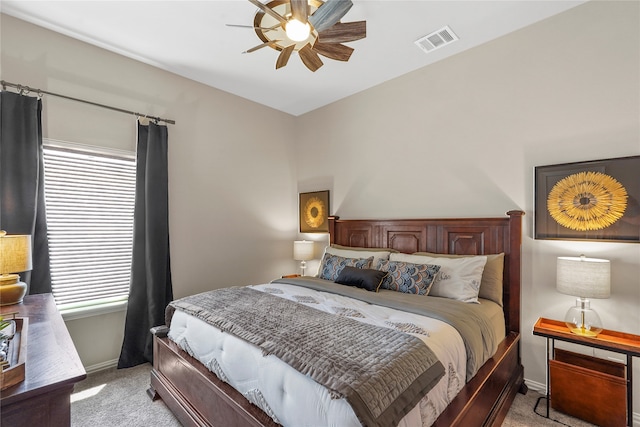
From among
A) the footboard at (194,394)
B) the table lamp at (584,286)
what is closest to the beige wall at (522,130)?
the table lamp at (584,286)

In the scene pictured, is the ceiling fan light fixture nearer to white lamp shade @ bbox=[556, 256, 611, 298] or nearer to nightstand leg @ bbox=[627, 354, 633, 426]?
white lamp shade @ bbox=[556, 256, 611, 298]

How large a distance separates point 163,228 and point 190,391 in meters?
1.76

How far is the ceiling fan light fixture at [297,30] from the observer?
1.83 meters

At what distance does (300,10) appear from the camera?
1.76 m

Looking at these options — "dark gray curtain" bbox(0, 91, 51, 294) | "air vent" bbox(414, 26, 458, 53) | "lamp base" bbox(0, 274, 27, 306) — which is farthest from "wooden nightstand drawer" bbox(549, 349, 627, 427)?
"dark gray curtain" bbox(0, 91, 51, 294)

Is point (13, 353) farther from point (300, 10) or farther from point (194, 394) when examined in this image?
point (300, 10)

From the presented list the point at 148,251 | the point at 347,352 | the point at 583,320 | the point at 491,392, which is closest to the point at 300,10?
the point at 347,352

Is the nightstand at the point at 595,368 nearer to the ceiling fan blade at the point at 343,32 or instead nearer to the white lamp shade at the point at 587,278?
the white lamp shade at the point at 587,278

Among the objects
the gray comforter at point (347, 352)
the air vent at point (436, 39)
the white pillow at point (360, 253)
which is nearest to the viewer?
the gray comforter at point (347, 352)

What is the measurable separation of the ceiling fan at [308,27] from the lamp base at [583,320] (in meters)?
2.51

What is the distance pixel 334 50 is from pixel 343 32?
223 millimetres

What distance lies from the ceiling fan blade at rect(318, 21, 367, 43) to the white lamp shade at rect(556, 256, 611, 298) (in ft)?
7.16

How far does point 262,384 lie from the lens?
149 centimetres

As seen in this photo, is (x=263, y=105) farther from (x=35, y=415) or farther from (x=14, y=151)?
(x=35, y=415)
